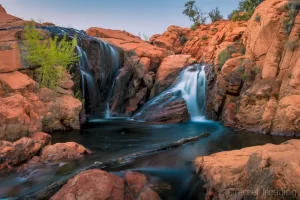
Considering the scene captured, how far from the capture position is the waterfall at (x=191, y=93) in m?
16.0

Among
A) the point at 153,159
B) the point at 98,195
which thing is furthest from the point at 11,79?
the point at 98,195

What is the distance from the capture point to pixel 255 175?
4.09 metres

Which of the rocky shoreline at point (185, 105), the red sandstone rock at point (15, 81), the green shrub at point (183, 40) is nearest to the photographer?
the rocky shoreline at point (185, 105)

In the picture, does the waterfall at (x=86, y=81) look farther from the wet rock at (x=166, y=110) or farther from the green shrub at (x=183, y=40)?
the green shrub at (x=183, y=40)

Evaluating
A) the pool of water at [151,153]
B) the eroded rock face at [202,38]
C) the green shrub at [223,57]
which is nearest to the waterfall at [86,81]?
the pool of water at [151,153]

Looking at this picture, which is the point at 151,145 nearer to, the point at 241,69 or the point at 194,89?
the point at 241,69

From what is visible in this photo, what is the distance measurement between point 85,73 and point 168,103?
550cm

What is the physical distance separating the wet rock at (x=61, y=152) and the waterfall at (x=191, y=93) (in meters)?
8.26

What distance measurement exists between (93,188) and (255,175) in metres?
2.53

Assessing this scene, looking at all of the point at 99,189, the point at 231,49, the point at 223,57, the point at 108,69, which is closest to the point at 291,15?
the point at 223,57

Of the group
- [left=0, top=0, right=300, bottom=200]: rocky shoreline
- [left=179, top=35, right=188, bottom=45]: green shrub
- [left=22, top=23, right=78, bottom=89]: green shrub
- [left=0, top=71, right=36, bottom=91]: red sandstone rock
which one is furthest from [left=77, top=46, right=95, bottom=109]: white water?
[left=179, top=35, right=188, bottom=45]: green shrub

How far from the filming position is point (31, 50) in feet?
40.7

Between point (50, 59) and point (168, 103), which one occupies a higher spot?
point (50, 59)

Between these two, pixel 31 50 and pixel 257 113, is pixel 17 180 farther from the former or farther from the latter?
pixel 257 113
